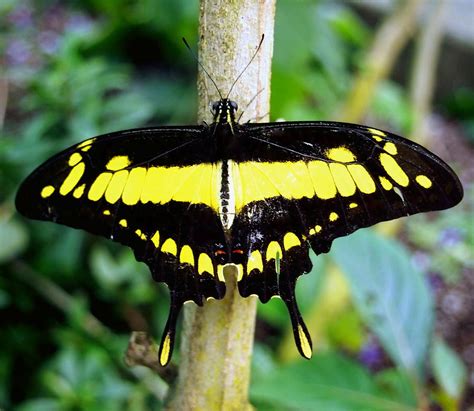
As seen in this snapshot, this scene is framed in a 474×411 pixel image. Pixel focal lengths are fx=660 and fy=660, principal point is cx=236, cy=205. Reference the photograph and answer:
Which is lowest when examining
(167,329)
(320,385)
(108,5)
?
(167,329)

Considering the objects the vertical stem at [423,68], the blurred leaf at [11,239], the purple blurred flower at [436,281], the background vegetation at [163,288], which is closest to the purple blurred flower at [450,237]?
the background vegetation at [163,288]

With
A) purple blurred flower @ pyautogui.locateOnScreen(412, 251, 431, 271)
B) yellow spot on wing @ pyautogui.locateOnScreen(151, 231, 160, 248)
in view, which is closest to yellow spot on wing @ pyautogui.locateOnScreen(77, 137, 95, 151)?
yellow spot on wing @ pyautogui.locateOnScreen(151, 231, 160, 248)

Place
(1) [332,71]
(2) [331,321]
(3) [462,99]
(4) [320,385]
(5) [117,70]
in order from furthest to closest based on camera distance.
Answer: (3) [462,99]
(5) [117,70]
(1) [332,71]
(2) [331,321]
(4) [320,385]

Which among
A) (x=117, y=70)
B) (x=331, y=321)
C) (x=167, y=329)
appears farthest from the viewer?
(x=117, y=70)

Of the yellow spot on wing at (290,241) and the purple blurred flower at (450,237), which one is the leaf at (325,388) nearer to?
the yellow spot on wing at (290,241)

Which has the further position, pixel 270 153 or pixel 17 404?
pixel 17 404

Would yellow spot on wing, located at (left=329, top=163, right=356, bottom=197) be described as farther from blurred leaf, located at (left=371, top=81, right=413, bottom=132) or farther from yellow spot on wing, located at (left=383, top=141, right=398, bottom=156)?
blurred leaf, located at (left=371, top=81, right=413, bottom=132)

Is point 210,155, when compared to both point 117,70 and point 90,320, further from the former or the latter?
point 117,70

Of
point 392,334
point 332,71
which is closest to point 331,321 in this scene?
point 392,334
